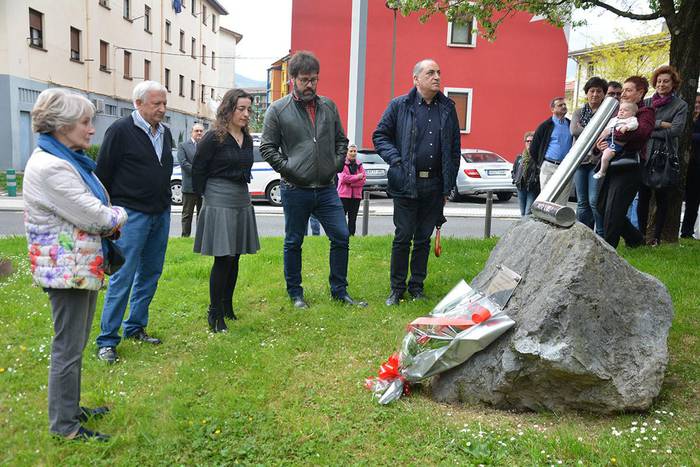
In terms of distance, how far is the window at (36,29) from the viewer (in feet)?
78.7

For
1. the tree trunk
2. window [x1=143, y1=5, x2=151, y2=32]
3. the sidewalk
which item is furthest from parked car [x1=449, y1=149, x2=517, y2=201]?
window [x1=143, y1=5, x2=151, y2=32]

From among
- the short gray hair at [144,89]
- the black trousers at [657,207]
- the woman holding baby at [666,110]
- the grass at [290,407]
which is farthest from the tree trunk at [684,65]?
the short gray hair at [144,89]

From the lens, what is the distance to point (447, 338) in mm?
3834

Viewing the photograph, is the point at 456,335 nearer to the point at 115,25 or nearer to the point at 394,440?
the point at 394,440

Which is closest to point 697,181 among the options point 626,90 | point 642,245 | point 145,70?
point 642,245

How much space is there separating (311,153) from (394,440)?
2.93 m

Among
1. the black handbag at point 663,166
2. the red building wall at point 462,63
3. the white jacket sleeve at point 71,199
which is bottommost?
the white jacket sleeve at point 71,199

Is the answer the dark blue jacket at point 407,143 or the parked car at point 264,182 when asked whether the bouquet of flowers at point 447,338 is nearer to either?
the dark blue jacket at point 407,143

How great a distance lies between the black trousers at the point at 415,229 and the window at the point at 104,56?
28862mm

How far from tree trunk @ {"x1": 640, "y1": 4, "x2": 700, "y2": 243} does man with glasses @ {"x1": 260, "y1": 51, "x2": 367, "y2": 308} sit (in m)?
4.76

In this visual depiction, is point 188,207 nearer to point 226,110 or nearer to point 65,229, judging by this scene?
point 226,110

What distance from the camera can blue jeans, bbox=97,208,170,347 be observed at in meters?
4.60

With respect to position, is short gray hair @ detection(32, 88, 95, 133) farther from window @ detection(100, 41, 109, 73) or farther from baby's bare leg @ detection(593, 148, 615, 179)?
window @ detection(100, 41, 109, 73)

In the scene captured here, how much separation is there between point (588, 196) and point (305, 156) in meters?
3.71
